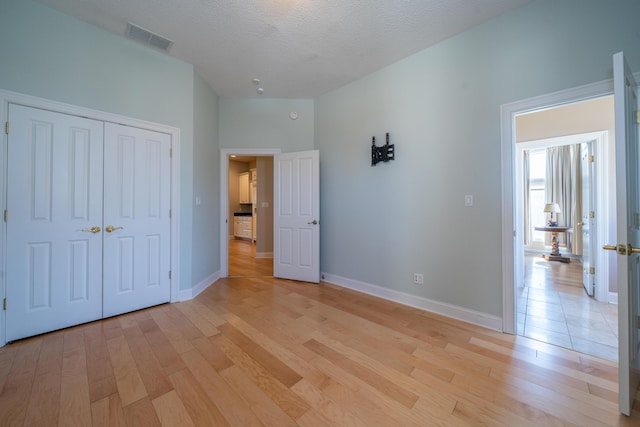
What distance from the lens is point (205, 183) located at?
351 centimetres

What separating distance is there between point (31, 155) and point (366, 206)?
3.38 m

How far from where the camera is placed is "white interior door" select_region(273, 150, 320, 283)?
3.72 meters

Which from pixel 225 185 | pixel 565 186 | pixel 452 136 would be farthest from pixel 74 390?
pixel 565 186

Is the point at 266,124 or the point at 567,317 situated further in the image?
the point at 266,124

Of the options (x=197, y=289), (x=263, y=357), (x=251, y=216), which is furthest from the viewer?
(x=251, y=216)

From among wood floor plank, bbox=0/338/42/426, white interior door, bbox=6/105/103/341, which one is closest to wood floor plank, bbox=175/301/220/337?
white interior door, bbox=6/105/103/341

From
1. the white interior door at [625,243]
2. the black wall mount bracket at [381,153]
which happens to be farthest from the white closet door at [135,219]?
the white interior door at [625,243]

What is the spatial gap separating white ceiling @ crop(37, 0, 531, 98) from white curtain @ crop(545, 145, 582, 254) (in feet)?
18.1

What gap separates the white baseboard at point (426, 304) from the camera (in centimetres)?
229

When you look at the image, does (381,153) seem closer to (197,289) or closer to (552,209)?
(197,289)

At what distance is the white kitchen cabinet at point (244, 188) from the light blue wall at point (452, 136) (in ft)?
19.0

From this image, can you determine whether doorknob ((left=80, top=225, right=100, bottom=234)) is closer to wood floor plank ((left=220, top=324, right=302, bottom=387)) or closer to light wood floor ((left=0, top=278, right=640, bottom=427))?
light wood floor ((left=0, top=278, right=640, bottom=427))

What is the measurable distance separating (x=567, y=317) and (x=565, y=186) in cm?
497

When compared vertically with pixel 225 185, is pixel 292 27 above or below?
above
